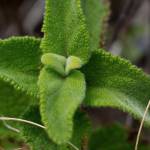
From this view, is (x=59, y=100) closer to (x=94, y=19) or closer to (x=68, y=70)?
(x=68, y=70)

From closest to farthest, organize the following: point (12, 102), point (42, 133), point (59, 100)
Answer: point (59, 100), point (42, 133), point (12, 102)

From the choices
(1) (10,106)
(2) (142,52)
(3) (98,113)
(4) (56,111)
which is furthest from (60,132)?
(2) (142,52)

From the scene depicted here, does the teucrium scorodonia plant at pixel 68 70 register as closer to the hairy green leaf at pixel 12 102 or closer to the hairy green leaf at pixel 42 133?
the hairy green leaf at pixel 42 133

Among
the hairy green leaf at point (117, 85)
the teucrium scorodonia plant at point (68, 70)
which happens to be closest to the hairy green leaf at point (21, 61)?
the teucrium scorodonia plant at point (68, 70)

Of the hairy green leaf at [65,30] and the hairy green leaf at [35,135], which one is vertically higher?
the hairy green leaf at [65,30]

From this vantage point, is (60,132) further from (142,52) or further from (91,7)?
(142,52)

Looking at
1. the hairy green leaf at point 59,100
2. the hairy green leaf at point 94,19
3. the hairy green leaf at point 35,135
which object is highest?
the hairy green leaf at point 94,19

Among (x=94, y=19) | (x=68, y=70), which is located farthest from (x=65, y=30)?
(x=94, y=19)
